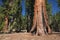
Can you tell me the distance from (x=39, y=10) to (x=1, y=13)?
1670 cm

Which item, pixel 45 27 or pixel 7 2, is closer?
pixel 45 27

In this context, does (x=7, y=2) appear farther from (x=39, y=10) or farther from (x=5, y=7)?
(x=39, y=10)

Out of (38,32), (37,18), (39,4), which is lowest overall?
(38,32)

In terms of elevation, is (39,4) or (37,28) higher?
(39,4)

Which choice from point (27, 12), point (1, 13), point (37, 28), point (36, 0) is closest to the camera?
point (37, 28)

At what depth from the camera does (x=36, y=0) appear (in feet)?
53.4

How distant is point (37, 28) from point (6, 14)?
58.1 feet

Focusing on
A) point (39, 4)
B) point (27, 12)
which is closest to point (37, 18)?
point (39, 4)

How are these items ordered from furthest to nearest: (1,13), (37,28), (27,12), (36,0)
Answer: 1. (27,12)
2. (1,13)
3. (36,0)
4. (37,28)

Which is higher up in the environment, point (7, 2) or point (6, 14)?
point (7, 2)

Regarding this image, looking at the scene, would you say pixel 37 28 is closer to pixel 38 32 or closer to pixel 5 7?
pixel 38 32

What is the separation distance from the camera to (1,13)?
31.3m

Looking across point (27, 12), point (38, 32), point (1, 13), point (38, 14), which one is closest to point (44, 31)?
point (38, 32)

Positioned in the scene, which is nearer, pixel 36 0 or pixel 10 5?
pixel 36 0
